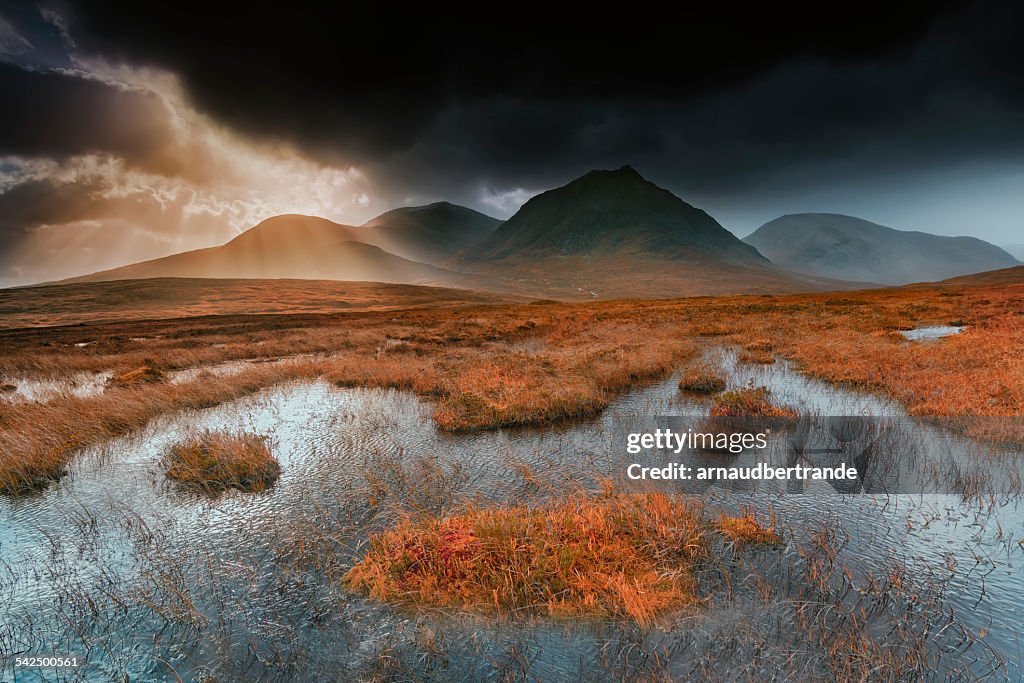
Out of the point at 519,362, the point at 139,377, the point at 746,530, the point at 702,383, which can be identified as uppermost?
the point at 519,362

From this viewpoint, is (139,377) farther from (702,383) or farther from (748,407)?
(748,407)

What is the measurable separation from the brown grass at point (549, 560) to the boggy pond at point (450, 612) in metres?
0.31

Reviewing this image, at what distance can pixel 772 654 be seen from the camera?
5.50 m

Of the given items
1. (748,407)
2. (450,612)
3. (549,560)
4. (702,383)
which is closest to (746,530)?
(549,560)

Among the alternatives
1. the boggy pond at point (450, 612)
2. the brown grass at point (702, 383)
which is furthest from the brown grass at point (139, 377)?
the brown grass at point (702, 383)

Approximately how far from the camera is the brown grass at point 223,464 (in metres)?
11.5

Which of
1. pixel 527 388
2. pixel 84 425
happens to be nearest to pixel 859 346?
pixel 527 388

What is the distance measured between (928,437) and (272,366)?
3023 centimetres

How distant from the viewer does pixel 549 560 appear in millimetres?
7309

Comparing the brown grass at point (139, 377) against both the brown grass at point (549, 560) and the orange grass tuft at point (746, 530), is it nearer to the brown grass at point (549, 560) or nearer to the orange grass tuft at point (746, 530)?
the brown grass at point (549, 560)

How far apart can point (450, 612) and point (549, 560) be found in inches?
70.0

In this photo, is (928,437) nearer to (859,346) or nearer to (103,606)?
(859,346)

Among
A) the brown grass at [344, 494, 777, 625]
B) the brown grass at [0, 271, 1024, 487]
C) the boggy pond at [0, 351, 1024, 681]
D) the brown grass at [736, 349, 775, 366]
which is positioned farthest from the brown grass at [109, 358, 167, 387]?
the brown grass at [736, 349, 775, 366]

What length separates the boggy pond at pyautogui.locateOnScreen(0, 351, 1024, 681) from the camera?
18.5 feet
